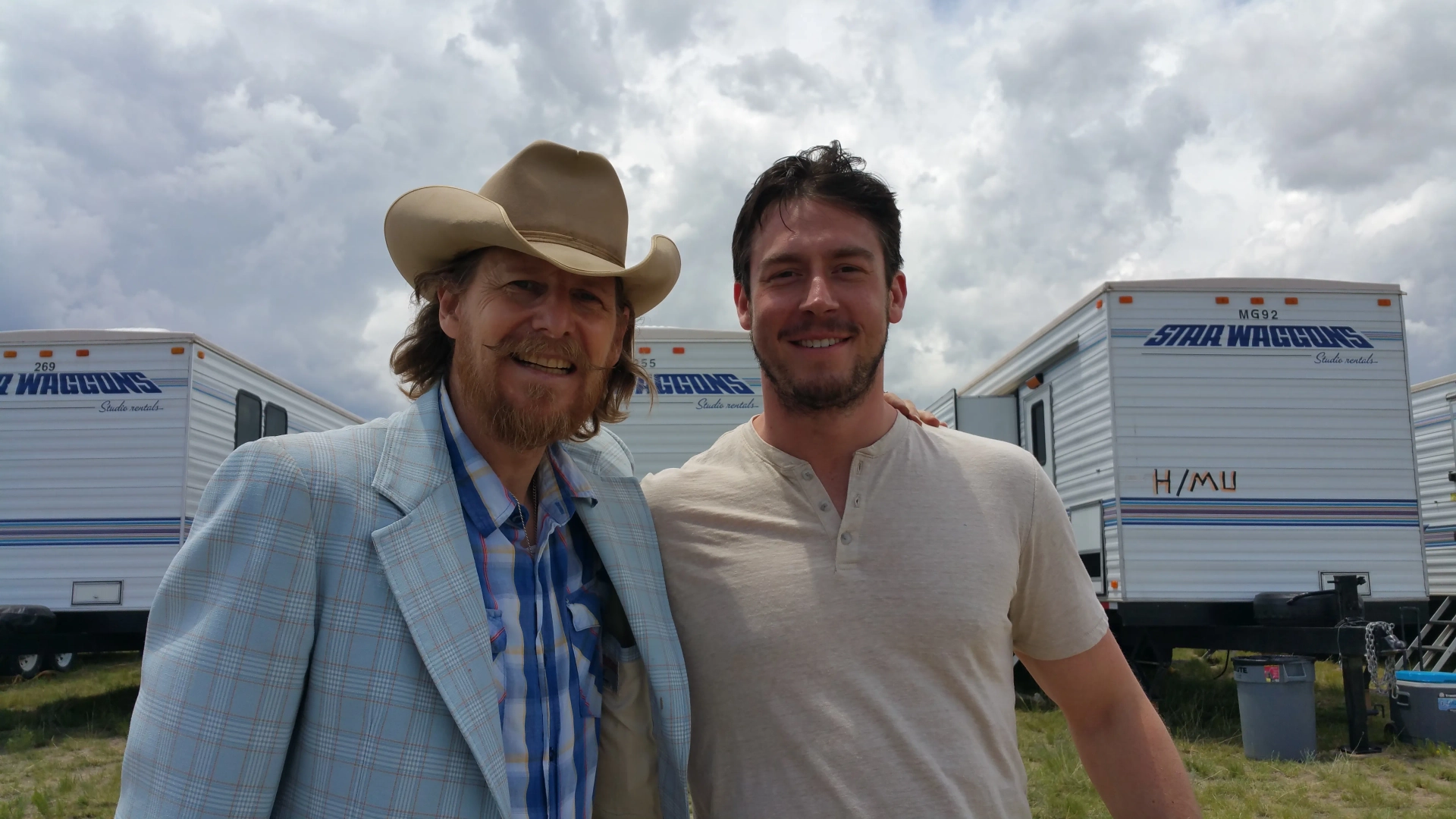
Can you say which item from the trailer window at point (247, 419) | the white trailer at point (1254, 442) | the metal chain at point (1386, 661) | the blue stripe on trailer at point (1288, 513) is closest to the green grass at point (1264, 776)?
the metal chain at point (1386, 661)

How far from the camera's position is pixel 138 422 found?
8.19m

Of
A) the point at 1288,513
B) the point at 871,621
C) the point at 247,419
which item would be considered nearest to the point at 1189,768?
the point at 1288,513

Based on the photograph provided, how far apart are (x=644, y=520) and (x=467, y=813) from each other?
29.5 inches

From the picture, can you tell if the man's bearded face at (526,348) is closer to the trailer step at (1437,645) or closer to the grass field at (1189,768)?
the grass field at (1189,768)

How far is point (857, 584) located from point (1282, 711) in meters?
6.37

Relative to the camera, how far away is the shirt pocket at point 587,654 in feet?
5.96

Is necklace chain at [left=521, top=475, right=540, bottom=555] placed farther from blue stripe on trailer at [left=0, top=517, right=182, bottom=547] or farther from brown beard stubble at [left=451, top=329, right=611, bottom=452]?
blue stripe on trailer at [left=0, top=517, right=182, bottom=547]

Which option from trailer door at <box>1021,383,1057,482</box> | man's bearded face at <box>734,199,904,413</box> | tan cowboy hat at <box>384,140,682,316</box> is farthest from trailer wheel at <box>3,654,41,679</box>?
man's bearded face at <box>734,199,904,413</box>

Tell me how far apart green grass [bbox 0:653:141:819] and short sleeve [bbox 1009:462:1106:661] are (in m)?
5.19

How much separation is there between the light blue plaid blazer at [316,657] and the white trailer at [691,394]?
6585mm

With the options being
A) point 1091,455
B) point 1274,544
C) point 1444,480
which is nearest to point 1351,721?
point 1274,544

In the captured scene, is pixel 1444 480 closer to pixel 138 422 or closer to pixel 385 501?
pixel 385 501

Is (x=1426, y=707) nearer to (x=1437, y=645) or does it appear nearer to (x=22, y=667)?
(x=1437, y=645)


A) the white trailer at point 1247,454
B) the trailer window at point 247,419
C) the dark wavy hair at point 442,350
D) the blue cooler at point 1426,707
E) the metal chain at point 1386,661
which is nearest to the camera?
the dark wavy hair at point 442,350
